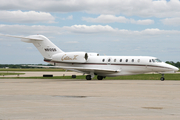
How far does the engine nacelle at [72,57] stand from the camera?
131ft

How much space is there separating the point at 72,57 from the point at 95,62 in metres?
3.41

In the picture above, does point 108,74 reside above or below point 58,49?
below

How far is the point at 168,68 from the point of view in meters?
35.3

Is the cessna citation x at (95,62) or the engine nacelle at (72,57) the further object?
the engine nacelle at (72,57)

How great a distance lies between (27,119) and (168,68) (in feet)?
95.6

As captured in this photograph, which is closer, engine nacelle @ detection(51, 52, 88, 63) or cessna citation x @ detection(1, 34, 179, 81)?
cessna citation x @ detection(1, 34, 179, 81)

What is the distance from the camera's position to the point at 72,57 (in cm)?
3984

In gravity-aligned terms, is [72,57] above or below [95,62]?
above

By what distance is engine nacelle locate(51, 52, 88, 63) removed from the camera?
3978 cm

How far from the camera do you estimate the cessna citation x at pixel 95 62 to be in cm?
3634

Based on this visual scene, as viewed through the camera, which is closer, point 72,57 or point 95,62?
point 72,57

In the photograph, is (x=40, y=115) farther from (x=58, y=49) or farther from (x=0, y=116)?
(x=58, y=49)

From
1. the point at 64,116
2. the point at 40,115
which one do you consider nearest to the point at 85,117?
the point at 64,116

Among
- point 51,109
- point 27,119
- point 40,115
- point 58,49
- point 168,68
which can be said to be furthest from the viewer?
point 58,49
